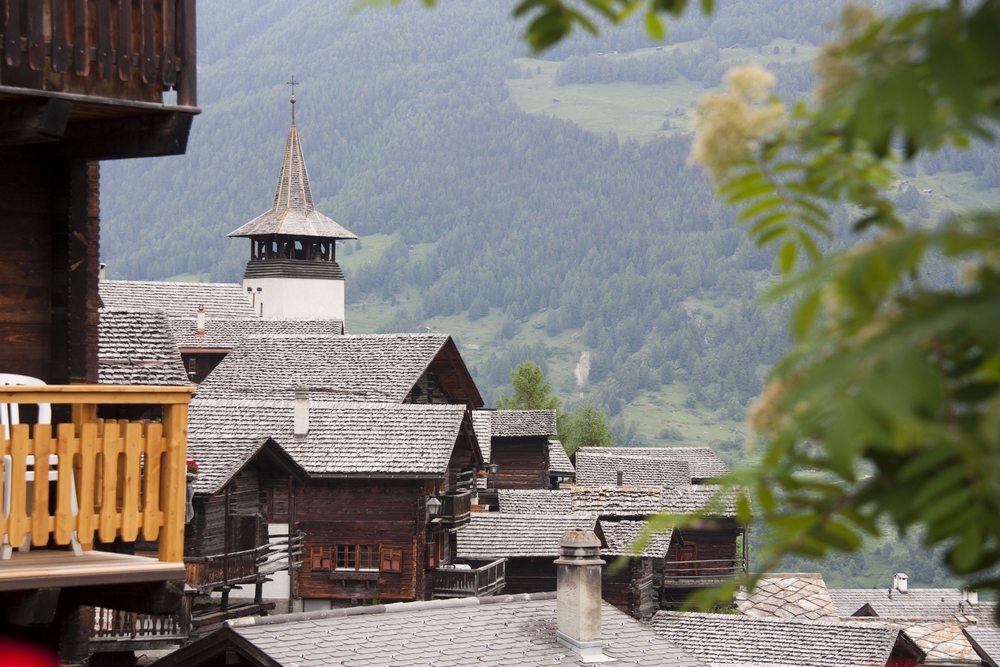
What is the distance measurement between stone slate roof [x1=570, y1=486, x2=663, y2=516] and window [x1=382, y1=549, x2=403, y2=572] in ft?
40.3

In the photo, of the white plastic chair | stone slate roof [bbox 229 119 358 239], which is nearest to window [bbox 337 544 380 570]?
the white plastic chair

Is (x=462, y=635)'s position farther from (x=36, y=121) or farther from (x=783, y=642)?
(x=783, y=642)

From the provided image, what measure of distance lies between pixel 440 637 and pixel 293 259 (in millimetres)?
58790

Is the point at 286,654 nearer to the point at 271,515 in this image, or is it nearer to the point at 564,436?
the point at 271,515

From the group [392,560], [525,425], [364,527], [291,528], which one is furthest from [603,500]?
[291,528]

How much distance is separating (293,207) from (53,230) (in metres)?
65.9

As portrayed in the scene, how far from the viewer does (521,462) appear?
52.2 metres

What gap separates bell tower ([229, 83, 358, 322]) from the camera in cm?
7069

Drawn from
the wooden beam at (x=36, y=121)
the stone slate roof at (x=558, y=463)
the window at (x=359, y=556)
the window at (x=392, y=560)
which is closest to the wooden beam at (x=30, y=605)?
the wooden beam at (x=36, y=121)

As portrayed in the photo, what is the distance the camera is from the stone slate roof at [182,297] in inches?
2399

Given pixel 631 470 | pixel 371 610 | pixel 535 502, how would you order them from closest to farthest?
pixel 371 610 → pixel 535 502 → pixel 631 470

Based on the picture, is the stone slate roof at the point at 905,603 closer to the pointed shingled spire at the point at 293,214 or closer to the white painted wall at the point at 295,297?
the white painted wall at the point at 295,297

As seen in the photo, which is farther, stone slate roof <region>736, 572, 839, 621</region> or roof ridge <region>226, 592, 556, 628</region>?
stone slate roof <region>736, 572, 839, 621</region>

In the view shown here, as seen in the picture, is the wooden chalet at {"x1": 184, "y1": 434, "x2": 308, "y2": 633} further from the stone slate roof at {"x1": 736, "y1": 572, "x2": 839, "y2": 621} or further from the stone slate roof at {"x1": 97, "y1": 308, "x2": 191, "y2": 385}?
the stone slate roof at {"x1": 736, "y1": 572, "x2": 839, "y2": 621}
